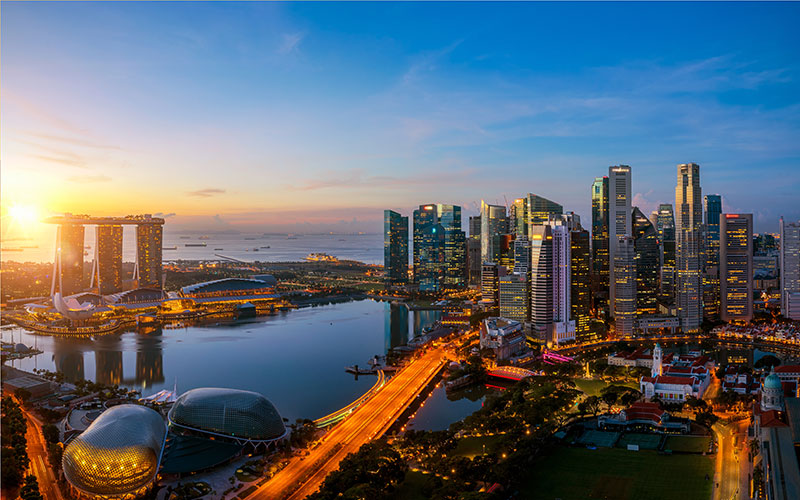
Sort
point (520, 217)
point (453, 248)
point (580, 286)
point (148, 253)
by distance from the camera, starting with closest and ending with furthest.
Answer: point (580, 286), point (148, 253), point (520, 217), point (453, 248)

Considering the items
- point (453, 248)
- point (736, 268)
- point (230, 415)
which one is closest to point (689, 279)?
point (736, 268)

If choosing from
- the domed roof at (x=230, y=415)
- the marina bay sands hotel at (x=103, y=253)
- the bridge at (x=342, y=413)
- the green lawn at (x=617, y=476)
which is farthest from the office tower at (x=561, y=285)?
the marina bay sands hotel at (x=103, y=253)

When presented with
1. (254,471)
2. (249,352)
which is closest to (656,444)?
(254,471)

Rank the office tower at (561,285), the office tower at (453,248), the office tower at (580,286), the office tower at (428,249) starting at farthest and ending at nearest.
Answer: the office tower at (453,248) → the office tower at (428,249) → the office tower at (580,286) → the office tower at (561,285)

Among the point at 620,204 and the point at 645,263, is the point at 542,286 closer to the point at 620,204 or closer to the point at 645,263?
the point at 645,263

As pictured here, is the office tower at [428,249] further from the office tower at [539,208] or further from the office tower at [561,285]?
the office tower at [561,285]

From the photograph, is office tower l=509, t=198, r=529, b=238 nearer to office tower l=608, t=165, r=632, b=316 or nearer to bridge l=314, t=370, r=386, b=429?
office tower l=608, t=165, r=632, b=316

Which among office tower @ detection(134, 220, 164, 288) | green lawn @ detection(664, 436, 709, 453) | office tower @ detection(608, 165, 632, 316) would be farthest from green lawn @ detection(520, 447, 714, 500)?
office tower @ detection(134, 220, 164, 288)
